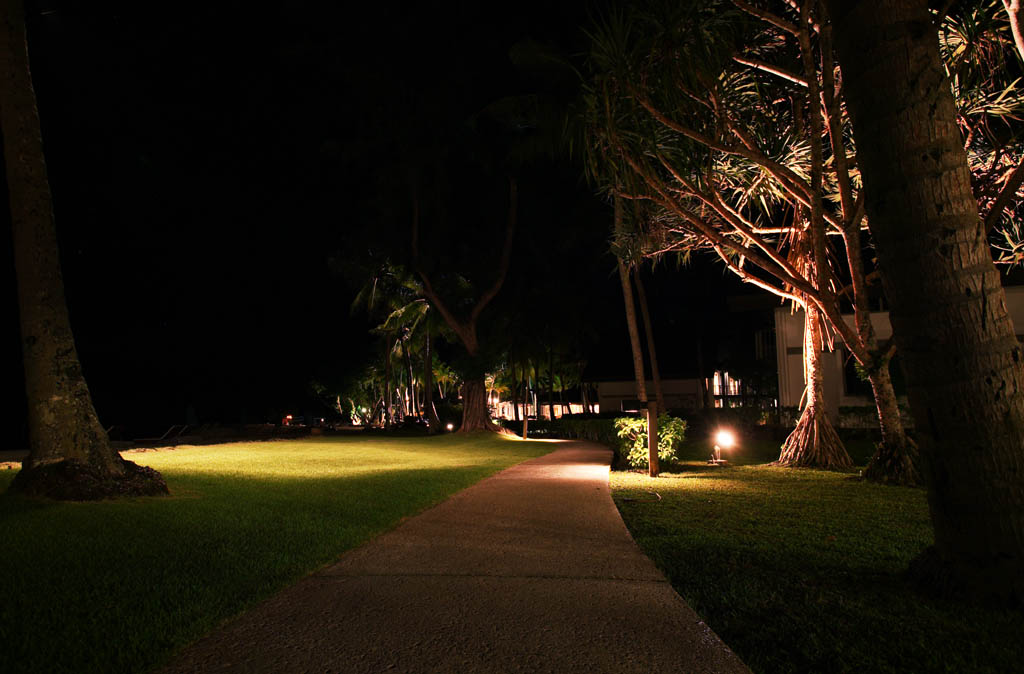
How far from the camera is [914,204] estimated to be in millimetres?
4105

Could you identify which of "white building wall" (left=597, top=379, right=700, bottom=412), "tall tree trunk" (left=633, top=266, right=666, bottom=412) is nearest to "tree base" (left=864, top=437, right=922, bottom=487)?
"tall tree trunk" (left=633, top=266, right=666, bottom=412)

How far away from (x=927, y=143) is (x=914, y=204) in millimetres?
392

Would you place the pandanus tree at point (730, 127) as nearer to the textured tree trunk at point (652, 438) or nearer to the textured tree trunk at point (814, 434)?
the textured tree trunk at point (814, 434)

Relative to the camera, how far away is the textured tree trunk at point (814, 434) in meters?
13.2

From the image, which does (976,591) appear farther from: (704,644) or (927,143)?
(927,143)

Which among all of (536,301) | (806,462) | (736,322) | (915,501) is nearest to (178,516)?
(915,501)

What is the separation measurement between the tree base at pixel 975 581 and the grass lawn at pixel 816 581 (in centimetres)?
9

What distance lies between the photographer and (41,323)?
350 inches

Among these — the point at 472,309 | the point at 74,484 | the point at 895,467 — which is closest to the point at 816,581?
the point at 895,467

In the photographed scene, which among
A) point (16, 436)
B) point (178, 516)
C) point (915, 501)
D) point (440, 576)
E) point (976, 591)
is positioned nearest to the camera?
point (976, 591)

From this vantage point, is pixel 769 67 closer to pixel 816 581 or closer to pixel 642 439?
pixel 642 439

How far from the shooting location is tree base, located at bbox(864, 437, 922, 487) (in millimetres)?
10453

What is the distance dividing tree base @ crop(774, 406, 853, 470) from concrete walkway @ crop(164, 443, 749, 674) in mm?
8472

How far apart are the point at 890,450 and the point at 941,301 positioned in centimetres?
792
